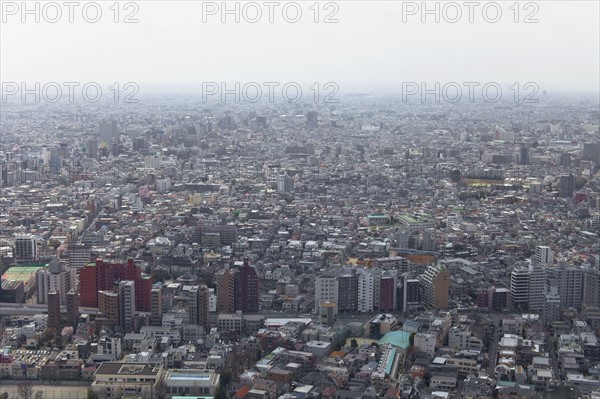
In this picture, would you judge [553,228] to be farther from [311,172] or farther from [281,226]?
[311,172]

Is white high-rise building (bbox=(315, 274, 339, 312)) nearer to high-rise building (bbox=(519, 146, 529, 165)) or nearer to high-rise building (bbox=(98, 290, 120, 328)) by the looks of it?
high-rise building (bbox=(98, 290, 120, 328))

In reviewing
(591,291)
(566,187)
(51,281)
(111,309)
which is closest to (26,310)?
(51,281)

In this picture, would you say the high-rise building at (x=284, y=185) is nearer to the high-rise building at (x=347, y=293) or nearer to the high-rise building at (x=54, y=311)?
the high-rise building at (x=347, y=293)

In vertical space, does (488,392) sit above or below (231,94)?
below

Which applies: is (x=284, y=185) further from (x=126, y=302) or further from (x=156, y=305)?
(x=126, y=302)

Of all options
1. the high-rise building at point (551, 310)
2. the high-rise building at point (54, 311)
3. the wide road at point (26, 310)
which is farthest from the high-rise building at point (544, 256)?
the high-rise building at point (54, 311)

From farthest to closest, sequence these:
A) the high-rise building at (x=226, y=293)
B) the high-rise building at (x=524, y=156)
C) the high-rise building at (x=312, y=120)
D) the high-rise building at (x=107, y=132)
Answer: the high-rise building at (x=312, y=120), the high-rise building at (x=107, y=132), the high-rise building at (x=524, y=156), the high-rise building at (x=226, y=293)

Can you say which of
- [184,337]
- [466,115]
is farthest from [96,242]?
[466,115]
